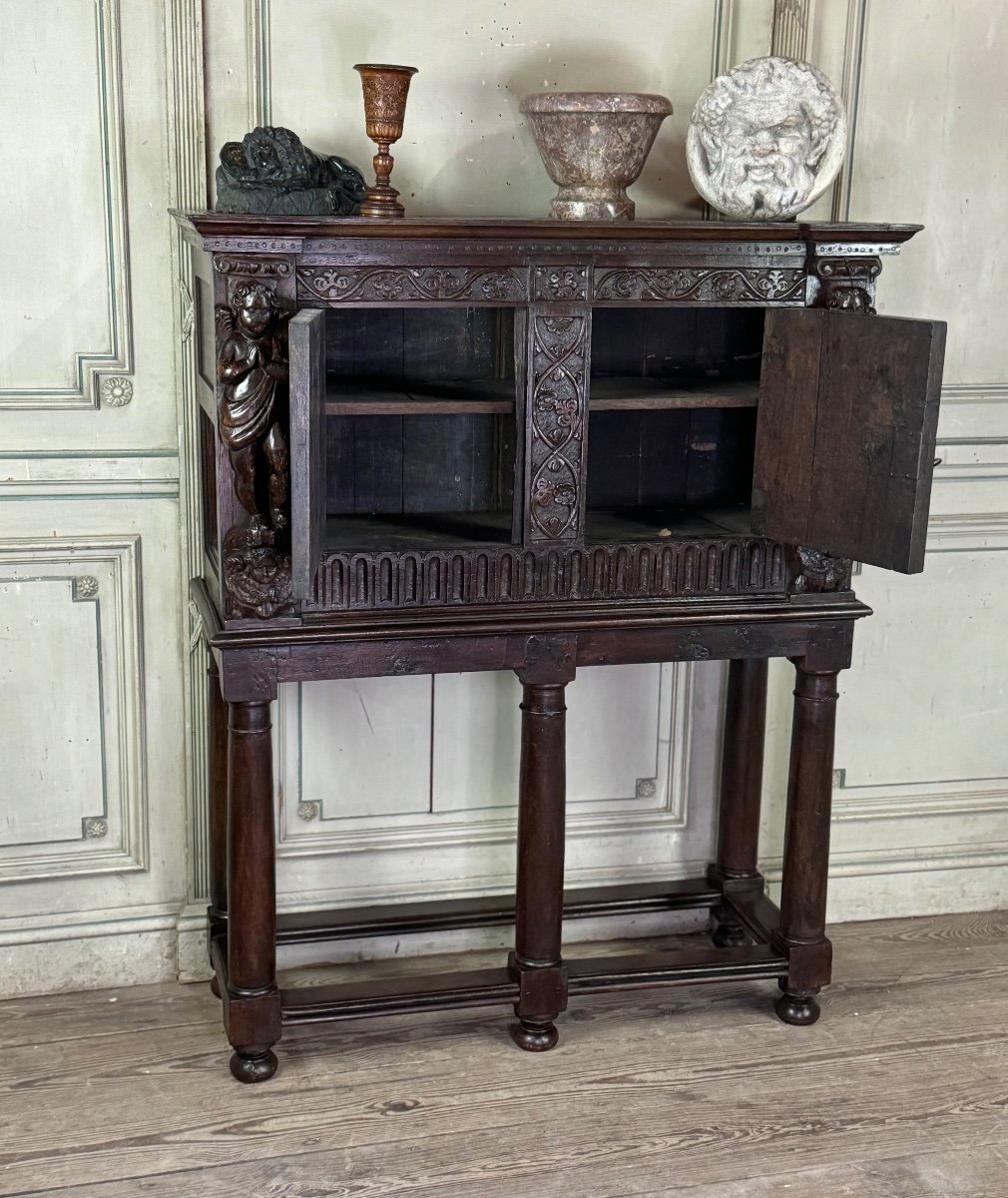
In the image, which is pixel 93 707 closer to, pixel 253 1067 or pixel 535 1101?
pixel 253 1067

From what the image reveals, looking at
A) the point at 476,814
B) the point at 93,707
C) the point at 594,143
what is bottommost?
the point at 476,814

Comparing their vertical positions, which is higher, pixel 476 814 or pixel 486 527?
pixel 486 527

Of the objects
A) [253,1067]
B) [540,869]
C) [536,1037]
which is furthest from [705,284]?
[253,1067]

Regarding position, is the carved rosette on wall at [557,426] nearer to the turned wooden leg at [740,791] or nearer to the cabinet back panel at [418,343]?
the cabinet back panel at [418,343]

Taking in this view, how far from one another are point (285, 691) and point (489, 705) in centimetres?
48

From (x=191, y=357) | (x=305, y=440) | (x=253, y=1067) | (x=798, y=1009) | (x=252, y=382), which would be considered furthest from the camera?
(x=798, y=1009)

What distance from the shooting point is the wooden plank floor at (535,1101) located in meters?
2.56

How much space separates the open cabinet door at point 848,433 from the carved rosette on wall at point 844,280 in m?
0.10

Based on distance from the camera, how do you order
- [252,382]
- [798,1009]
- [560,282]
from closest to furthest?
[252,382], [560,282], [798,1009]

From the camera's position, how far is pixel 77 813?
10.3 feet

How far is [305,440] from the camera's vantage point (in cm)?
231

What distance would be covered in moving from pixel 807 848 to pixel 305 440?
1461 millimetres

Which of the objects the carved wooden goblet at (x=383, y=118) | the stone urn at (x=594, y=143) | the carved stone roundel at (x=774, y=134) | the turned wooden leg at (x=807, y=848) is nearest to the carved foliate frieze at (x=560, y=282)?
the stone urn at (x=594, y=143)

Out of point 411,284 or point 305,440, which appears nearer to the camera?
point 305,440
